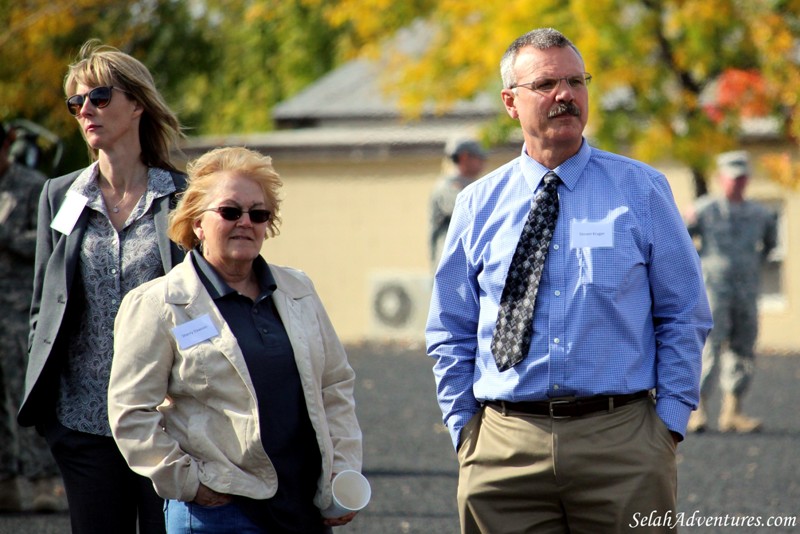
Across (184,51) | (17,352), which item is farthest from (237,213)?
(184,51)

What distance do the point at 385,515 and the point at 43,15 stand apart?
10.7m

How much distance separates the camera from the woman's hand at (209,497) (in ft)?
13.1

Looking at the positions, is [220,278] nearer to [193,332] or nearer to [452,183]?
[193,332]

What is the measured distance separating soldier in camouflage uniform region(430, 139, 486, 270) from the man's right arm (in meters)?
6.20

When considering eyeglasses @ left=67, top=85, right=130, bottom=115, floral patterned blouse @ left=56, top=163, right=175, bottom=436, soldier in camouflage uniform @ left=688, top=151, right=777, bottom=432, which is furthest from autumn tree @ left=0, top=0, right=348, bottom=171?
soldier in camouflage uniform @ left=688, top=151, right=777, bottom=432

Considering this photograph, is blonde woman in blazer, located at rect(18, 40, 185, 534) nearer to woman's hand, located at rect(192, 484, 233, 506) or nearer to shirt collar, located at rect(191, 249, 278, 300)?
shirt collar, located at rect(191, 249, 278, 300)

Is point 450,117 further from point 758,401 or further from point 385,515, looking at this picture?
point 385,515

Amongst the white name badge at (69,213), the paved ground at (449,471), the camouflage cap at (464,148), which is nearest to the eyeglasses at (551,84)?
the white name badge at (69,213)

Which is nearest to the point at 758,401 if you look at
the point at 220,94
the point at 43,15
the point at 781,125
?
the point at 781,125

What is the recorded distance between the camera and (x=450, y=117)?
2538cm

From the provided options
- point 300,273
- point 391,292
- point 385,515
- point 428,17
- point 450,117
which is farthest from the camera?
point 450,117

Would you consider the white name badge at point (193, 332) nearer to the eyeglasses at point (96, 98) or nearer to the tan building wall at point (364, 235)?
the eyeglasses at point (96, 98)

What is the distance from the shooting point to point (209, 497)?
4.00 metres

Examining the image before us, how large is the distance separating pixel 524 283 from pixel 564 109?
561mm
